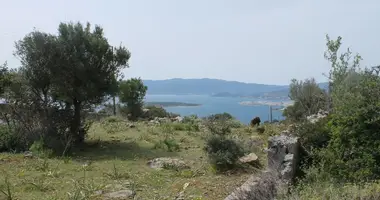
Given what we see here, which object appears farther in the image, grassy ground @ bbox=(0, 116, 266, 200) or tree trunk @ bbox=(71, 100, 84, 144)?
tree trunk @ bbox=(71, 100, 84, 144)

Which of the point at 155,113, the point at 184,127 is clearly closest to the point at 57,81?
the point at 184,127

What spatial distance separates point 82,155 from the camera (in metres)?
9.19

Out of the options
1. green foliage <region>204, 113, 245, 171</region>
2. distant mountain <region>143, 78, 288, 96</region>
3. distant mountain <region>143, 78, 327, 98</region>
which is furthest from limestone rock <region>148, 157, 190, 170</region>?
distant mountain <region>143, 78, 288, 96</region>

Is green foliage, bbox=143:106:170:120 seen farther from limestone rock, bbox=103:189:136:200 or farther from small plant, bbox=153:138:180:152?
limestone rock, bbox=103:189:136:200

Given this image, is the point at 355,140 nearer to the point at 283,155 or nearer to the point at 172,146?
the point at 283,155

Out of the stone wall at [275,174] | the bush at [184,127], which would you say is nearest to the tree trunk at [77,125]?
the bush at [184,127]

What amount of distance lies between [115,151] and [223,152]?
11.6 ft

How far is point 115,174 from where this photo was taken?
22.4 ft

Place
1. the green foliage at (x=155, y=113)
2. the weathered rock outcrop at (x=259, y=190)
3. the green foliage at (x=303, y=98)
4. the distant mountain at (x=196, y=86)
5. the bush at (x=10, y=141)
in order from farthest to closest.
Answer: the distant mountain at (x=196, y=86), the green foliage at (x=155, y=113), the green foliage at (x=303, y=98), the bush at (x=10, y=141), the weathered rock outcrop at (x=259, y=190)

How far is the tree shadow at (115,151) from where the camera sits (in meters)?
8.91

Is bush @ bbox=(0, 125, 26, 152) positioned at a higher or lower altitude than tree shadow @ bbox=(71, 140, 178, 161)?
higher

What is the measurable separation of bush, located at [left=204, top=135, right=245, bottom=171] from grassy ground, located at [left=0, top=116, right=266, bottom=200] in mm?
227

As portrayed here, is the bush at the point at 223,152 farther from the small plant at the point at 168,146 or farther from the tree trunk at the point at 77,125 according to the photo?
the tree trunk at the point at 77,125

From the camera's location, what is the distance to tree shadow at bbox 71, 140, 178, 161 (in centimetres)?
891
